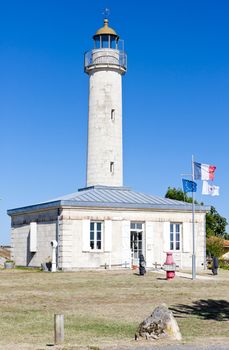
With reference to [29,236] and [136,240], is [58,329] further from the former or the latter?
[29,236]

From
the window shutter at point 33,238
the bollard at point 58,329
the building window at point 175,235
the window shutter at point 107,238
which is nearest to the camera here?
the bollard at point 58,329

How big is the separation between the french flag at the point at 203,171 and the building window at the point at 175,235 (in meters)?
5.24

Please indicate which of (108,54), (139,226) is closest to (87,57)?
(108,54)

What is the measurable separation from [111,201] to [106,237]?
1921 mm

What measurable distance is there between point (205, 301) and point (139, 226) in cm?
1422

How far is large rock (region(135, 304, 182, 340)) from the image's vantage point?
1323cm

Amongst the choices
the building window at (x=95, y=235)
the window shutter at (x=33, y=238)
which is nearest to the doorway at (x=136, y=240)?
the building window at (x=95, y=235)

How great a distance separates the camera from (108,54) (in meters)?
39.4

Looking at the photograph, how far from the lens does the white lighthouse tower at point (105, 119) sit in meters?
38.0

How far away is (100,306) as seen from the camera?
19.5 m

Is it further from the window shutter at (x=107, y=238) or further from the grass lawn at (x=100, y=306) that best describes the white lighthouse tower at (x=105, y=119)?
the grass lawn at (x=100, y=306)

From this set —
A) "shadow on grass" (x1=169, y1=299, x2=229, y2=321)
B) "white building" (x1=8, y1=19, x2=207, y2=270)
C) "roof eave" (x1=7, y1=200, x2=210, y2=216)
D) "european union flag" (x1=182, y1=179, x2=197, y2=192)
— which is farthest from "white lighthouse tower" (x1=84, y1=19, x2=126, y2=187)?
"shadow on grass" (x1=169, y1=299, x2=229, y2=321)

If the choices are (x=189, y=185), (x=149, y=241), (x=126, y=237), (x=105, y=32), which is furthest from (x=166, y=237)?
(x=105, y=32)

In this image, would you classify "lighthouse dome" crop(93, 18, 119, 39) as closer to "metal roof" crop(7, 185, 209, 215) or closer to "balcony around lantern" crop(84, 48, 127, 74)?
"balcony around lantern" crop(84, 48, 127, 74)
